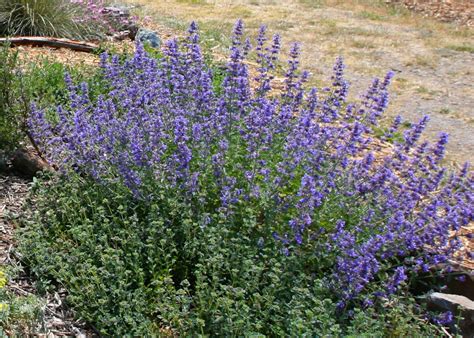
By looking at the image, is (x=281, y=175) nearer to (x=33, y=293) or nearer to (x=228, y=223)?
(x=228, y=223)

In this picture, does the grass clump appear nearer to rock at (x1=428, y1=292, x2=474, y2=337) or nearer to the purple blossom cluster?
the purple blossom cluster

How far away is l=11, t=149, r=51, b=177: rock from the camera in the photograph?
4.63 m

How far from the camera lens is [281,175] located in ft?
12.6

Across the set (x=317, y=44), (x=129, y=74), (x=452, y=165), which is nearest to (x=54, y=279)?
(x=129, y=74)

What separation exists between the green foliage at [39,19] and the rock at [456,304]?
5.91m

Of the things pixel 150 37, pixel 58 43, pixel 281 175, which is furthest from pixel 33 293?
pixel 150 37

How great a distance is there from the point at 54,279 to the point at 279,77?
4837 mm

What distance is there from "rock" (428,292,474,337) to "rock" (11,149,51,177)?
9.24 feet

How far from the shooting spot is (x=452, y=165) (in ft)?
20.5

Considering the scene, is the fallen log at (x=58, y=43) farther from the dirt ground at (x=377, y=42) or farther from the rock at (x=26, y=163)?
the rock at (x=26, y=163)

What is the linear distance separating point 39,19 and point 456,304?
6.33 m

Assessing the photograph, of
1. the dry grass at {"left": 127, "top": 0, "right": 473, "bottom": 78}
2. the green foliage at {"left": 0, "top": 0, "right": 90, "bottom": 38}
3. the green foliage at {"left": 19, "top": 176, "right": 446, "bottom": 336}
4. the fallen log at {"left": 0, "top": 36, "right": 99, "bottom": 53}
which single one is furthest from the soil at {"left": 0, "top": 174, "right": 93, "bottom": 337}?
the dry grass at {"left": 127, "top": 0, "right": 473, "bottom": 78}

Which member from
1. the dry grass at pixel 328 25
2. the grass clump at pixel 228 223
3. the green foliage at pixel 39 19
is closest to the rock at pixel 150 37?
the green foliage at pixel 39 19

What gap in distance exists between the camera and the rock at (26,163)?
4.63 meters
